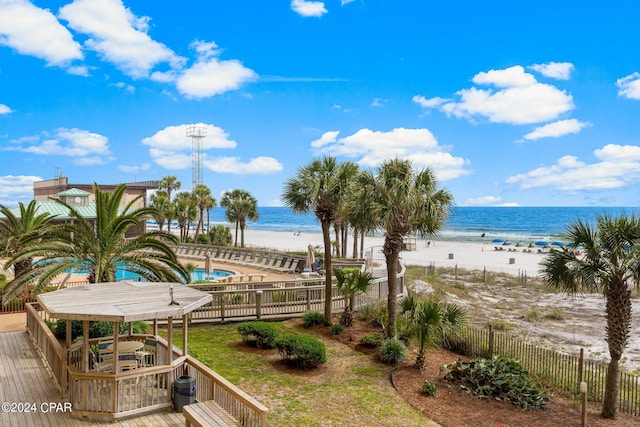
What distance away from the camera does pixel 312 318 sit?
16.8 metres

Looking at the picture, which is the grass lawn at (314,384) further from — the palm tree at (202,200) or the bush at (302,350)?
the palm tree at (202,200)

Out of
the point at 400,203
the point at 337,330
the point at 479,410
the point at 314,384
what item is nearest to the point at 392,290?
the point at 337,330

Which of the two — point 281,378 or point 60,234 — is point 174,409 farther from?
point 60,234

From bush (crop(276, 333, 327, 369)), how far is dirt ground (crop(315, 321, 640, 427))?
6.95 ft

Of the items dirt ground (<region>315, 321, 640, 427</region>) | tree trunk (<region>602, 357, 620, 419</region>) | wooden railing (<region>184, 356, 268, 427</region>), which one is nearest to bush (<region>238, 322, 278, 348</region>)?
dirt ground (<region>315, 321, 640, 427</region>)

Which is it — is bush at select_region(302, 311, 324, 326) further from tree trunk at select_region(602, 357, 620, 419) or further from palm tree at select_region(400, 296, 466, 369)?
tree trunk at select_region(602, 357, 620, 419)

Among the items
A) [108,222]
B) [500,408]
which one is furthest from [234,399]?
[108,222]

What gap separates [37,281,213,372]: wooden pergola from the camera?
7930mm

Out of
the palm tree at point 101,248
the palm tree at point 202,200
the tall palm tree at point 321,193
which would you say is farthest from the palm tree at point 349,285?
the palm tree at point 202,200

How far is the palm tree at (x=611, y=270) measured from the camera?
1039cm

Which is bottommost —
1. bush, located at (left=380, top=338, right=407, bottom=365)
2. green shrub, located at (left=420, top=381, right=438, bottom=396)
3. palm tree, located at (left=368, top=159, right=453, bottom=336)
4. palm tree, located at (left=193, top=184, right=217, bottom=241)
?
green shrub, located at (left=420, top=381, right=438, bottom=396)

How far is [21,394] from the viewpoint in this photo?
9641 millimetres

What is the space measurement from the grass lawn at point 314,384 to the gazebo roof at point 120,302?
2490 millimetres

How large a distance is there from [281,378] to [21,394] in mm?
5651
